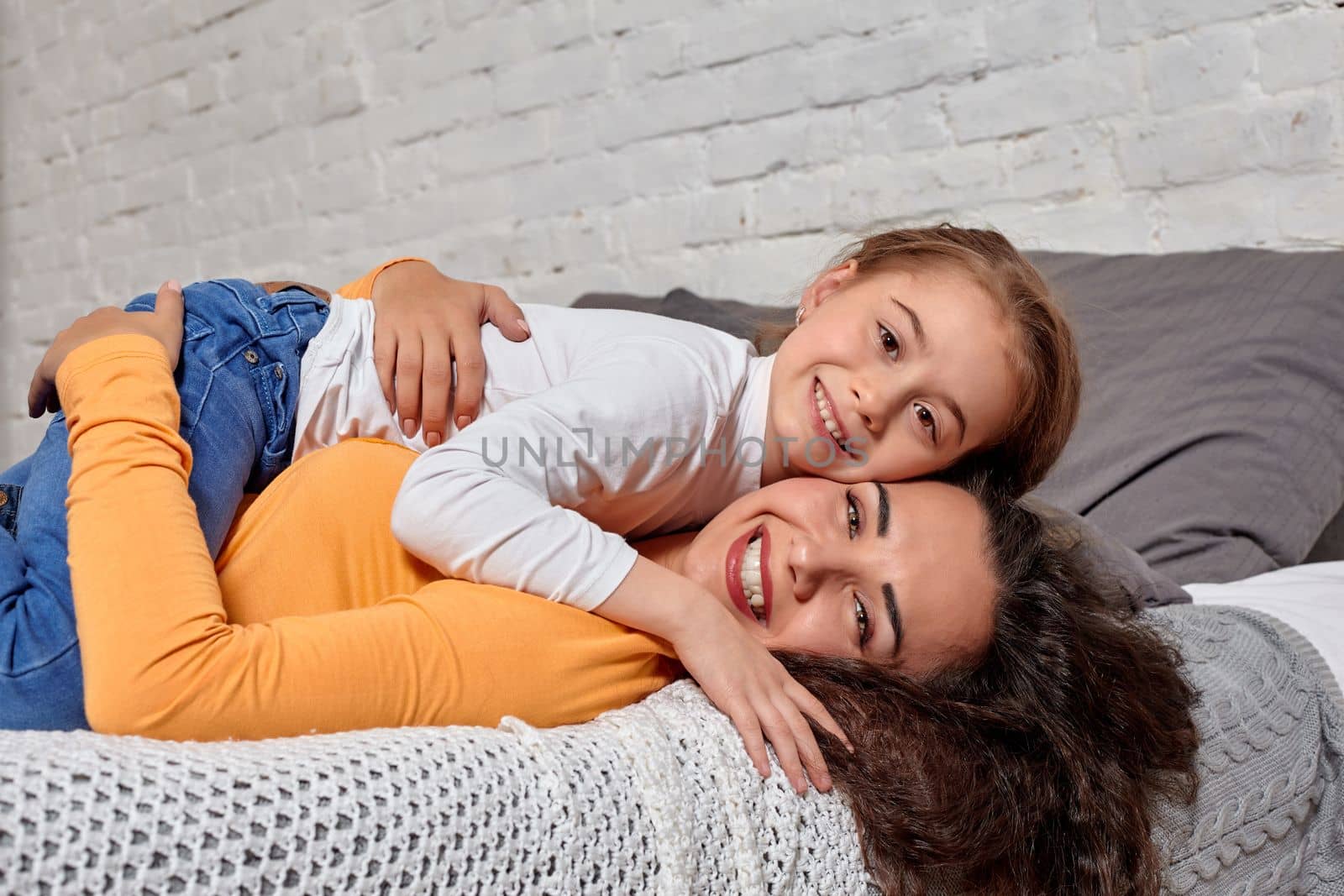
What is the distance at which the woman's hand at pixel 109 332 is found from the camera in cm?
111

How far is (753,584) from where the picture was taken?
1129 mm

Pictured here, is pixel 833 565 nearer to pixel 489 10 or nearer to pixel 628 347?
pixel 628 347

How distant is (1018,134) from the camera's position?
80.6 inches

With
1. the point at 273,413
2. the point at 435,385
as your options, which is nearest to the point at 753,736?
the point at 435,385

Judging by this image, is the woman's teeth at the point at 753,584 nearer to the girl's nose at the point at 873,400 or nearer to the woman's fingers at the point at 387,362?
the girl's nose at the point at 873,400

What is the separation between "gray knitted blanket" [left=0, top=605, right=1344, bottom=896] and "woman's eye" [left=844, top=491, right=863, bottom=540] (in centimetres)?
24

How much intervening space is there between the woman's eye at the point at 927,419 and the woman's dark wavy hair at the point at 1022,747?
0.11 meters

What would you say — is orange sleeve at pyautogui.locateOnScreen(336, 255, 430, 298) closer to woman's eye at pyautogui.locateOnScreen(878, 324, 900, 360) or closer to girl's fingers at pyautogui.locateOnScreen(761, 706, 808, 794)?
woman's eye at pyautogui.locateOnScreen(878, 324, 900, 360)

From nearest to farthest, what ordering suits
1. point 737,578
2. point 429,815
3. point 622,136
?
point 429,815 → point 737,578 → point 622,136

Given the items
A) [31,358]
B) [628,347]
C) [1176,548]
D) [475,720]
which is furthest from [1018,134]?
[31,358]

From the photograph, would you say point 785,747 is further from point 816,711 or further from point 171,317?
point 171,317

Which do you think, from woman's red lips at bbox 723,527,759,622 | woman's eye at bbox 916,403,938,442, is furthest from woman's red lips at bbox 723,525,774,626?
woman's eye at bbox 916,403,938,442

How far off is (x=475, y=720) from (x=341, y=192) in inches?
90.2

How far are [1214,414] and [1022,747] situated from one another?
81 centimetres
